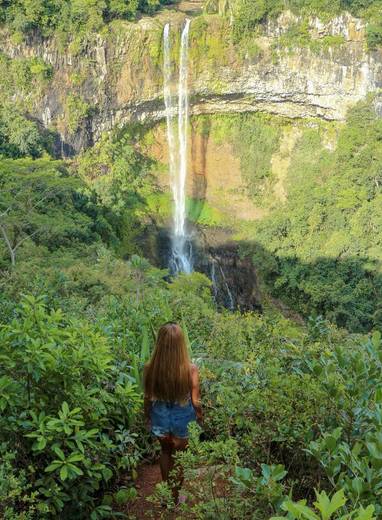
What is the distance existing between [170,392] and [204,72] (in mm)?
20683

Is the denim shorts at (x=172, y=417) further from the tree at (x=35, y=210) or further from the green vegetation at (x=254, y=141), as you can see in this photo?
the green vegetation at (x=254, y=141)

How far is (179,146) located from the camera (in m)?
23.2

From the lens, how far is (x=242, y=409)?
7.61 feet

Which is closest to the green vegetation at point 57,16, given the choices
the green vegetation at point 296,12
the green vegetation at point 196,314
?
the green vegetation at point 196,314

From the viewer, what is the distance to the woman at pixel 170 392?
8.72 ft

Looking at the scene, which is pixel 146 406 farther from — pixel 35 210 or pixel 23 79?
pixel 23 79

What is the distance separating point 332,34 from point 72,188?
402 inches

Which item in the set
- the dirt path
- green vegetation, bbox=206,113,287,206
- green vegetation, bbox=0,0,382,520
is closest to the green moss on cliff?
green vegetation, bbox=0,0,382,520

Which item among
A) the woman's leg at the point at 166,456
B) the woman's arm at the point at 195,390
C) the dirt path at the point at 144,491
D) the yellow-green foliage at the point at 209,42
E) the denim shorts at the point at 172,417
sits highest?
the yellow-green foliage at the point at 209,42

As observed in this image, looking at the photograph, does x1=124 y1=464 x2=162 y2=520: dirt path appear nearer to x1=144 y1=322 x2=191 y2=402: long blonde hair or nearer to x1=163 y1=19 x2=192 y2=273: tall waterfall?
x1=144 y1=322 x2=191 y2=402: long blonde hair

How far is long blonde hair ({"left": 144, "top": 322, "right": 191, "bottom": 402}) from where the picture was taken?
2643 mm

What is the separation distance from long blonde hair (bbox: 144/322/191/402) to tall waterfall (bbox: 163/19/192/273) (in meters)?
16.7

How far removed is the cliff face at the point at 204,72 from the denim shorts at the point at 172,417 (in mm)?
19046

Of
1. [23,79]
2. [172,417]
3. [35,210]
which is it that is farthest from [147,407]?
[23,79]
